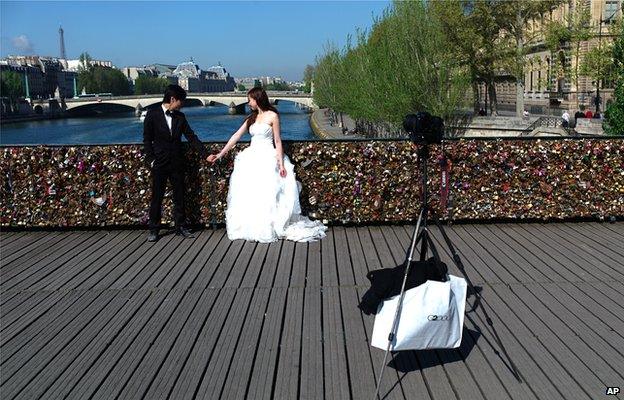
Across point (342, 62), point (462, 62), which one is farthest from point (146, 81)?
point (462, 62)

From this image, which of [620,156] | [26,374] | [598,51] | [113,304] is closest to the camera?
[26,374]

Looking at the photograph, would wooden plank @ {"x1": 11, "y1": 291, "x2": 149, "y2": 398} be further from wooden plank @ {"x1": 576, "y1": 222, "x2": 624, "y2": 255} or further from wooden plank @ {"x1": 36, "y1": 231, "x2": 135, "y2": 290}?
wooden plank @ {"x1": 576, "y1": 222, "x2": 624, "y2": 255}

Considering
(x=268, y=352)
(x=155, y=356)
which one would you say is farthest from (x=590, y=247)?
(x=155, y=356)

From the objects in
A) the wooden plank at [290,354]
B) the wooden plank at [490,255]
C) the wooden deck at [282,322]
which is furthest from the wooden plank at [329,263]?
the wooden plank at [490,255]

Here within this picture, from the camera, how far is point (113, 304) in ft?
18.1

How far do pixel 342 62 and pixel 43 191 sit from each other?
1757 inches

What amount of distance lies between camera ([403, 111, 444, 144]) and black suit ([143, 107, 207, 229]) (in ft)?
14.3

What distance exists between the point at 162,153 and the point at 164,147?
0.28 feet

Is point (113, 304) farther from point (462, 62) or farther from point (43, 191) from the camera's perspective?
point (462, 62)

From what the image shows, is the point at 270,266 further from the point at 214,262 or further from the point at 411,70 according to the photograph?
the point at 411,70

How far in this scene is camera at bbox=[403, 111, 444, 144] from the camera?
4199 mm

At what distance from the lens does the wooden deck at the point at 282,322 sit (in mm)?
3941

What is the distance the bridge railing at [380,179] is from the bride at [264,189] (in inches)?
20.8

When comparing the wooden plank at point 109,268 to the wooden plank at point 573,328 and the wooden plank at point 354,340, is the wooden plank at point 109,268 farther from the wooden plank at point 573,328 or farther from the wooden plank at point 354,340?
the wooden plank at point 573,328
